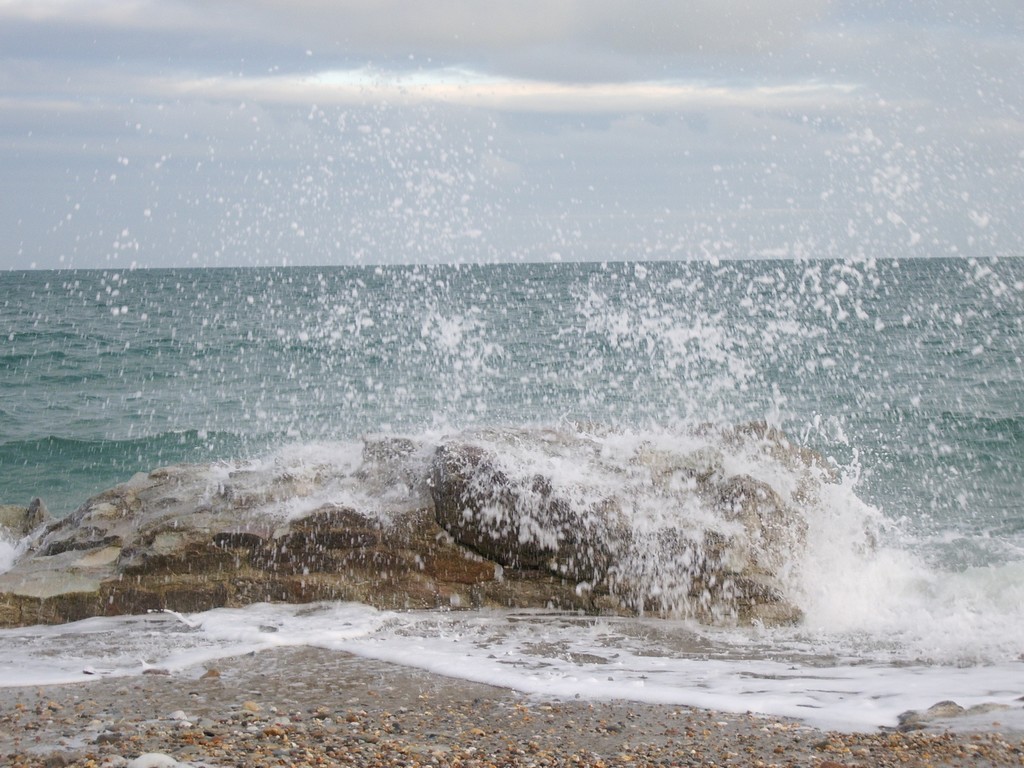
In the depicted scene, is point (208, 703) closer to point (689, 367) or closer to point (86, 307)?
point (689, 367)

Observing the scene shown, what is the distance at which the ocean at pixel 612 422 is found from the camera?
17.1 ft

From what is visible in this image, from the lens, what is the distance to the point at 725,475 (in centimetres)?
694

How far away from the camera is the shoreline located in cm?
372

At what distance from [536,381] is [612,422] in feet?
18.4

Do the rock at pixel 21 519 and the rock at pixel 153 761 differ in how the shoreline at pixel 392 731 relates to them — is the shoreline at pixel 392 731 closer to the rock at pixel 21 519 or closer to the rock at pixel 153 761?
the rock at pixel 153 761

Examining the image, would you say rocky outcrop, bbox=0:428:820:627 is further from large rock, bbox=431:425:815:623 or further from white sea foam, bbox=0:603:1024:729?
white sea foam, bbox=0:603:1024:729

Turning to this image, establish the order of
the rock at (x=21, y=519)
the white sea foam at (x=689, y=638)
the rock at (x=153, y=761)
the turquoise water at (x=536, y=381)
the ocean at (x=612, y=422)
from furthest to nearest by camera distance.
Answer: the turquoise water at (x=536, y=381)
the rock at (x=21, y=519)
the ocean at (x=612, y=422)
the white sea foam at (x=689, y=638)
the rock at (x=153, y=761)

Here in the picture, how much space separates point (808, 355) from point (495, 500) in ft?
60.3

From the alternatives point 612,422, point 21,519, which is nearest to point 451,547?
point 21,519

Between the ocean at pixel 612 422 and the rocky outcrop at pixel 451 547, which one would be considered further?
the rocky outcrop at pixel 451 547

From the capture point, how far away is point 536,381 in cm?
1864

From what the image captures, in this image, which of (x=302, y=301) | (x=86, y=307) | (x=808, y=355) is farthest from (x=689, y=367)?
(x=86, y=307)

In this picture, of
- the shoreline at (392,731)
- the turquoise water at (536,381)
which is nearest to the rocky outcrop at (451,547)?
the shoreline at (392,731)

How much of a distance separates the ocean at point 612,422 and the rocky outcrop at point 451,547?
0.19 m
